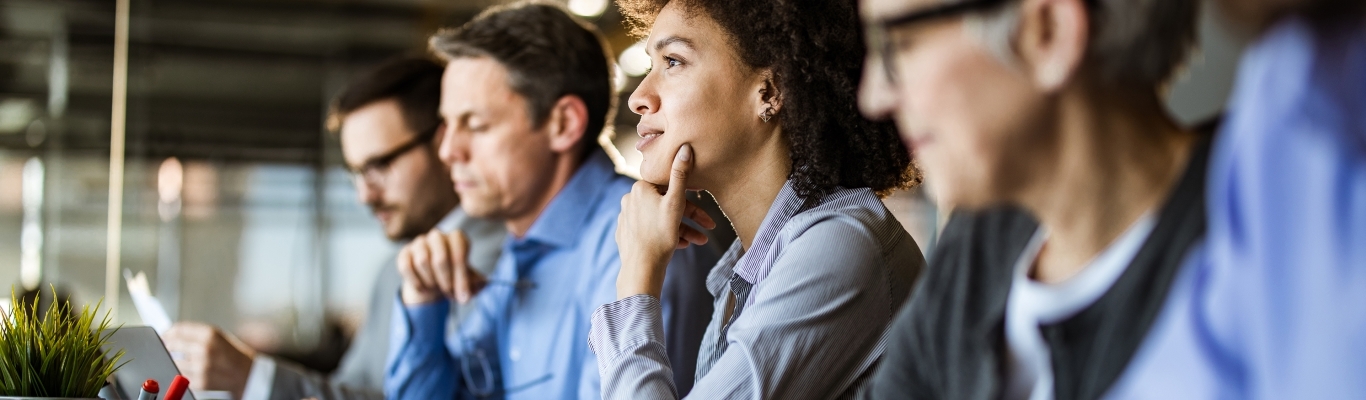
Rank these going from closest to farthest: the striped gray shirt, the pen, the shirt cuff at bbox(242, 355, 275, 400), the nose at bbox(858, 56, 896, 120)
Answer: the nose at bbox(858, 56, 896, 120) < the striped gray shirt < the pen < the shirt cuff at bbox(242, 355, 275, 400)

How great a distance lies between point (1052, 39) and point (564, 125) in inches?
70.6

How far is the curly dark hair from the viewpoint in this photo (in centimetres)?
151

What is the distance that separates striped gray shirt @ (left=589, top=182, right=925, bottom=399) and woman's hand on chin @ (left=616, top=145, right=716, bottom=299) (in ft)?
0.13

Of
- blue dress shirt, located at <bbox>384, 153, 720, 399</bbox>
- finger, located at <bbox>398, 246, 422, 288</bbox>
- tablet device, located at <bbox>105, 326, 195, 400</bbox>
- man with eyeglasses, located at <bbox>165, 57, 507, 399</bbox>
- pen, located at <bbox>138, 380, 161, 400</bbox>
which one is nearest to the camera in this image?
pen, located at <bbox>138, 380, 161, 400</bbox>

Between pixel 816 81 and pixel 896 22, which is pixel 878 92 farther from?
pixel 816 81

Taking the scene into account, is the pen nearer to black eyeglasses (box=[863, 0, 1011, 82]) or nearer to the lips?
the lips

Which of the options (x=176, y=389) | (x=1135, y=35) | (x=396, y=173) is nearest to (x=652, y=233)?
(x=176, y=389)

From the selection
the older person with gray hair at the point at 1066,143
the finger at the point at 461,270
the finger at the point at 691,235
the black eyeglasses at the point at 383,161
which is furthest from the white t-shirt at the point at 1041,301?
the black eyeglasses at the point at 383,161

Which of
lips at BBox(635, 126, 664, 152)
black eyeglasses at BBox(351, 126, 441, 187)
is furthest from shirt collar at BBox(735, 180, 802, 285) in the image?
black eyeglasses at BBox(351, 126, 441, 187)

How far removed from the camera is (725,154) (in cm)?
155

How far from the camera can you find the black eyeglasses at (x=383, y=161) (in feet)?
10.5

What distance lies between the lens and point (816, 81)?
1.52m

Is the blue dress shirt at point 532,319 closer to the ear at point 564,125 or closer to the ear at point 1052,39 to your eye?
the ear at point 564,125

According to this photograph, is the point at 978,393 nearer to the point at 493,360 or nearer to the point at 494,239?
the point at 493,360
